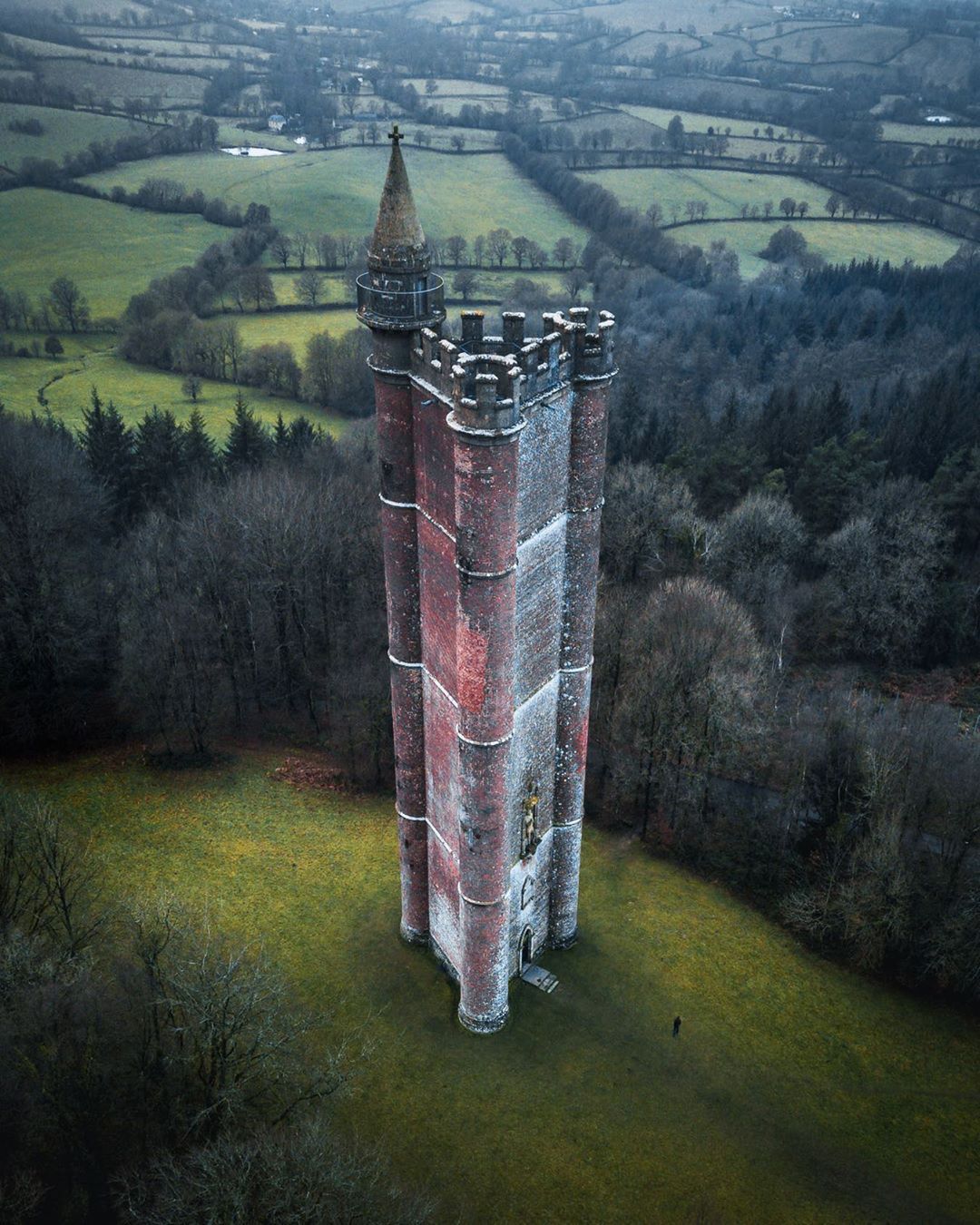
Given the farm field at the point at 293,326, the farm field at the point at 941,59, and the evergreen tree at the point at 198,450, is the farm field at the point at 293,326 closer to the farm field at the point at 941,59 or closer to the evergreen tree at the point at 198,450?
the evergreen tree at the point at 198,450

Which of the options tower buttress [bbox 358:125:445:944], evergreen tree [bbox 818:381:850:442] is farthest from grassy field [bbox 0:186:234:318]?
tower buttress [bbox 358:125:445:944]

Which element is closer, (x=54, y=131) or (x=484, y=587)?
(x=484, y=587)

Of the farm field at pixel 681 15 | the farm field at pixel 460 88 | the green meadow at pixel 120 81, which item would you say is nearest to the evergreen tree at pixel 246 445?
the green meadow at pixel 120 81

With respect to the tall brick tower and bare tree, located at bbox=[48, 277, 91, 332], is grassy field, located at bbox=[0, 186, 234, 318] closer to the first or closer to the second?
bare tree, located at bbox=[48, 277, 91, 332]

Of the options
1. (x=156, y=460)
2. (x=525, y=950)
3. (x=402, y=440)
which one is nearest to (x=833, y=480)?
(x=525, y=950)

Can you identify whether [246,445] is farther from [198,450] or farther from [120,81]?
[120,81]
